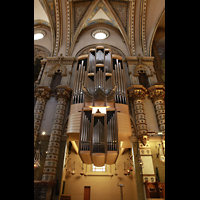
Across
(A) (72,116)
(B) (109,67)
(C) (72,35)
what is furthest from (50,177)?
(C) (72,35)

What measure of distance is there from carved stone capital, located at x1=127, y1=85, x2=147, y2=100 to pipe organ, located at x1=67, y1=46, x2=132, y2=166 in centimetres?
56

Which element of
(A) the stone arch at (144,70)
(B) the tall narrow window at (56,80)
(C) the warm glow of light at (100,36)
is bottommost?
(B) the tall narrow window at (56,80)

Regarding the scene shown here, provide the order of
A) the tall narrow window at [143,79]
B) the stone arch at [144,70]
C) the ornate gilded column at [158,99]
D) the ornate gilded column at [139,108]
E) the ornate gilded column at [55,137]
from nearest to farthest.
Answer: the ornate gilded column at [55,137]
the ornate gilded column at [139,108]
the ornate gilded column at [158,99]
the tall narrow window at [143,79]
the stone arch at [144,70]

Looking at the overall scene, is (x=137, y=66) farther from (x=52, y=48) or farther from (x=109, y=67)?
(x=52, y=48)

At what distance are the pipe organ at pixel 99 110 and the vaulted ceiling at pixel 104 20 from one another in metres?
2.52

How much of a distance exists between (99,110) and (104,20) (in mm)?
10269

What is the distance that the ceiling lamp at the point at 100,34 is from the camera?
50.1 feet

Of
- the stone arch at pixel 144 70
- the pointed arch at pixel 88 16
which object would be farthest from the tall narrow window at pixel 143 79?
the pointed arch at pixel 88 16

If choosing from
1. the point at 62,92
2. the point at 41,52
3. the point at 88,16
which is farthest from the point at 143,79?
the point at 41,52

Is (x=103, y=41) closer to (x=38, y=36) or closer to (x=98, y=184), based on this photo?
(x=38, y=36)

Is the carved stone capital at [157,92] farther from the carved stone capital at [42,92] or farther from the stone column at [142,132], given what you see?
the carved stone capital at [42,92]

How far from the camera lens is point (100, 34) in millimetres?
15562

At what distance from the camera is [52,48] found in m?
13.7
